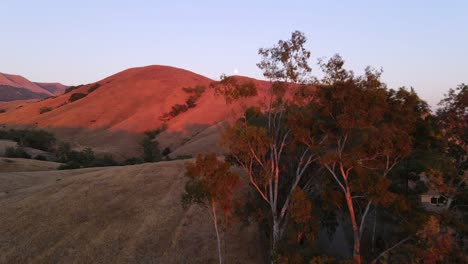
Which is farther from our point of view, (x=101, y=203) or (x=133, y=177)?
(x=133, y=177)

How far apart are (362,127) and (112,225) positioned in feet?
71.4

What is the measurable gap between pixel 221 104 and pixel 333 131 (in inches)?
3805

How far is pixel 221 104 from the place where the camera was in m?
118

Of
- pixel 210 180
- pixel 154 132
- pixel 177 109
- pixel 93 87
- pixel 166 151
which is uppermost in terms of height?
pixel 93 87

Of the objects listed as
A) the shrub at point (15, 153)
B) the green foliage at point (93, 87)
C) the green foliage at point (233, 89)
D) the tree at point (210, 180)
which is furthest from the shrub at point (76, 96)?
the tree at point (210, 180)

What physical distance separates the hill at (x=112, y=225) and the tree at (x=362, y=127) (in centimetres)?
1020

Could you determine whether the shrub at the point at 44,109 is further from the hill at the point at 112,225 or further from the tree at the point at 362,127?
the tree at the point at 362,127

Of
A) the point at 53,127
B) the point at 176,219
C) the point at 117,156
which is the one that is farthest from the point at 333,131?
the point at 53,127

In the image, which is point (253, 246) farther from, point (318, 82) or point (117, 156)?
point (117, 156)

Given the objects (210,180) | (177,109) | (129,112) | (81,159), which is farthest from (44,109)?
(210,180)

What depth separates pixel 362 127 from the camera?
2019 cm

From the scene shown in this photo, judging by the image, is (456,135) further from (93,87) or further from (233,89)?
(93,87)

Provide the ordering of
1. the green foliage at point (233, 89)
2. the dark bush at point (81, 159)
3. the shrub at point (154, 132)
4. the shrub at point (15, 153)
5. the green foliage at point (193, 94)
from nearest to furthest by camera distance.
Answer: the green foliage at point (233, 89) → the dark bush at point (81, 159) → the shrub at point (15, 153) → the shrub at point (154, 132) → the green foliage at point (193, 94)

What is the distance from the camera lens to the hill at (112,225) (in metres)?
28.0
